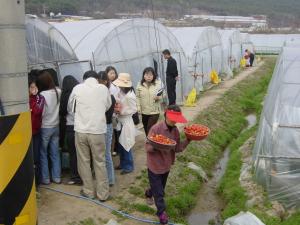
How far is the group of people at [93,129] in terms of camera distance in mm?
6220

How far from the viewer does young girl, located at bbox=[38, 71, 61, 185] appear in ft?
22.6

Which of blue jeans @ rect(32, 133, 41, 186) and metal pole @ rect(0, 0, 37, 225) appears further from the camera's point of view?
blue jeans @ rect(32, 133, 41, 186)

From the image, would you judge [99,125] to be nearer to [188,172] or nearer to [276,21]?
[188,172]

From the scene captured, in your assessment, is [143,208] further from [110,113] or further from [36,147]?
[36,147]

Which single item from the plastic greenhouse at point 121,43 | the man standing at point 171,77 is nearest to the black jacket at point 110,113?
the plastic greenhouse at point 121,43

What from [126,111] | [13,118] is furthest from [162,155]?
[13,118]

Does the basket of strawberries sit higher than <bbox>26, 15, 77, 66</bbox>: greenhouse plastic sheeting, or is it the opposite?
<bbox>26, 15, 77, 66</bbox>: greenhouse plastic sheeting

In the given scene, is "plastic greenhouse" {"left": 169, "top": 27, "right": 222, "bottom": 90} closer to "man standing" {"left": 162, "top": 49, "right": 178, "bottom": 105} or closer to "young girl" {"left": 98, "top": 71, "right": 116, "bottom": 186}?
"man standing" {"left": 162, "top": 49, "right": 178, "bottom": 105}

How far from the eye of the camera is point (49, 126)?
275 inches

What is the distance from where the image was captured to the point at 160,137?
5836 millimetres

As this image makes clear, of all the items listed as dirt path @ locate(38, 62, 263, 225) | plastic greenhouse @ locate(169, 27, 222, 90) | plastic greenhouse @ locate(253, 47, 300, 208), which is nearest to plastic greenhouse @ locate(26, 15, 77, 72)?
dirt path @ locate(38, 62, 263, 225)

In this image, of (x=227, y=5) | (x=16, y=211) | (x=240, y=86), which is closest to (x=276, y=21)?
(x=227, y=5)

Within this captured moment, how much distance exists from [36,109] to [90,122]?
0.95 m

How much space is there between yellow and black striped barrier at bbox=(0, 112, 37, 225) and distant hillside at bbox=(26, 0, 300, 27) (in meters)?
24.6
